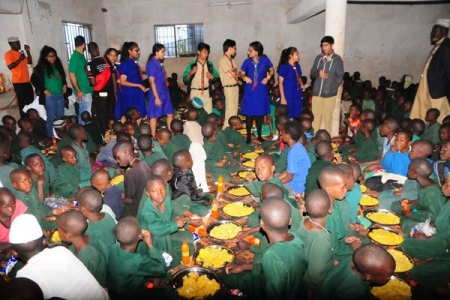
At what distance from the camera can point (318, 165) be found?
392 cm

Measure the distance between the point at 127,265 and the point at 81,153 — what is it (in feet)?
9.76

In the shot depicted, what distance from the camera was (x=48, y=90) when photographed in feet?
23.1

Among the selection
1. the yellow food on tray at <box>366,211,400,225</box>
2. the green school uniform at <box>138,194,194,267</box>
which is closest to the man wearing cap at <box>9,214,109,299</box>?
the green school uniform at <box>138,194,194,267</box>

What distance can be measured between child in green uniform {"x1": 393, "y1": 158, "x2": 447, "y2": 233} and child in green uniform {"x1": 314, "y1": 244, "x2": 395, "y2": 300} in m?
1.79

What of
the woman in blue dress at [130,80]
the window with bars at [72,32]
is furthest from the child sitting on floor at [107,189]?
the window with bars at [72,32]

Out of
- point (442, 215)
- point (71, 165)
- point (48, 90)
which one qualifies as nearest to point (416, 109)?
A: point (442, 215)

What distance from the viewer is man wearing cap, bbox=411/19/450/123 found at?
19.2 ft

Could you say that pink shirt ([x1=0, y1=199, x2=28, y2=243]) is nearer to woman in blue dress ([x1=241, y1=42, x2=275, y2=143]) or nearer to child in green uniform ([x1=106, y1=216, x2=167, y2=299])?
child in green uniform ([x1=106, y1=216, x2=167, y2=299])

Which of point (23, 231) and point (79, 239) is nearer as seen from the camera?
point (23, 231)

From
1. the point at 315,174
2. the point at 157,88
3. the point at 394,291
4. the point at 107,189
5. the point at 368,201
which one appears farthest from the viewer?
the point at 157,88

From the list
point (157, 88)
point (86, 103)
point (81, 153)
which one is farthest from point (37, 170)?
point (86, 103)

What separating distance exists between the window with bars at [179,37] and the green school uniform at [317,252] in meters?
10.6

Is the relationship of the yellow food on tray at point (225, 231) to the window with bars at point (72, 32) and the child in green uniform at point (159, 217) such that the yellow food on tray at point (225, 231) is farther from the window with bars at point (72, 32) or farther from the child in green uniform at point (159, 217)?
the window with bars at point (72, 32)

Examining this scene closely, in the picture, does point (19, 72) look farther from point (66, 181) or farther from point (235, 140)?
point (235, 140)
